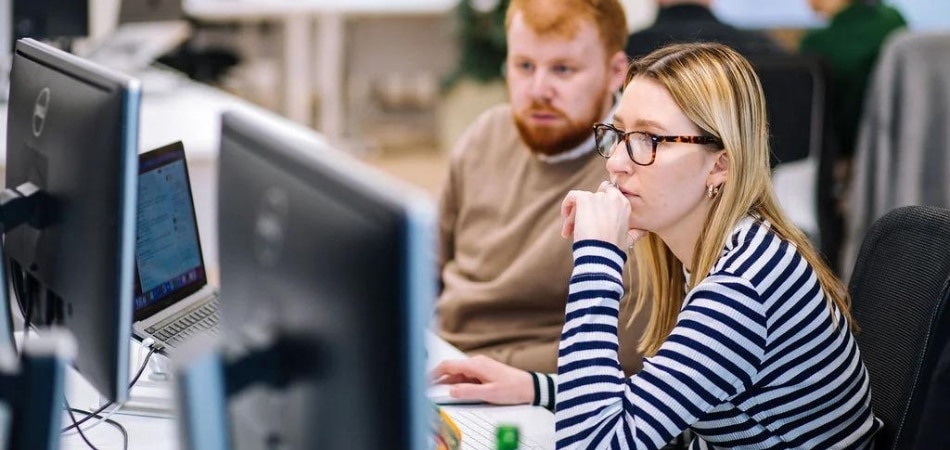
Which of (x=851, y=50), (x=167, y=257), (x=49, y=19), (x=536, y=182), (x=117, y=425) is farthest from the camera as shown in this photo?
(x=851, y=50)

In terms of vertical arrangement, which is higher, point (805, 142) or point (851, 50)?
point (851, 50)

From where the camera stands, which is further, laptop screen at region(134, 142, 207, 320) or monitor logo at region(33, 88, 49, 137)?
laptop screen at region(134, 142, 207, 320)

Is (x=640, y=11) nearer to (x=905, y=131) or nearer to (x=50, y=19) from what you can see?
(x=905, y=131)

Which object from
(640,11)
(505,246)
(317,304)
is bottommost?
(640,11)

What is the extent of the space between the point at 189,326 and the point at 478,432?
0.47 meters

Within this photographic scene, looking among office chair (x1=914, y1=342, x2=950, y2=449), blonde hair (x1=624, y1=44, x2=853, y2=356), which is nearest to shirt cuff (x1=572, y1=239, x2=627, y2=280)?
blonde hair (x1=624, y1=44, x2=853, y2=356)

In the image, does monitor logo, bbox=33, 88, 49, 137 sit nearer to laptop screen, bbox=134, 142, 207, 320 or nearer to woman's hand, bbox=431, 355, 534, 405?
laptop screen, bbox=134, 142, 207, 320

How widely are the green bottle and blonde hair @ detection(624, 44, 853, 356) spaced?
1.02ft

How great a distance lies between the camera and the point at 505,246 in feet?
6.44

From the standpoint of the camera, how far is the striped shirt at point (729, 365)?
49.4 inches

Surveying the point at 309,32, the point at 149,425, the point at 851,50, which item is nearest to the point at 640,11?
the point at 309,32

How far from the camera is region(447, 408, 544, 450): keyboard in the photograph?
4.68 ft

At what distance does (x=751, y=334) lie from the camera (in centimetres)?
126

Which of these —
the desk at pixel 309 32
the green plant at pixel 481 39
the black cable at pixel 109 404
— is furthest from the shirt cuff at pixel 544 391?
the desk at pixel 309 32
